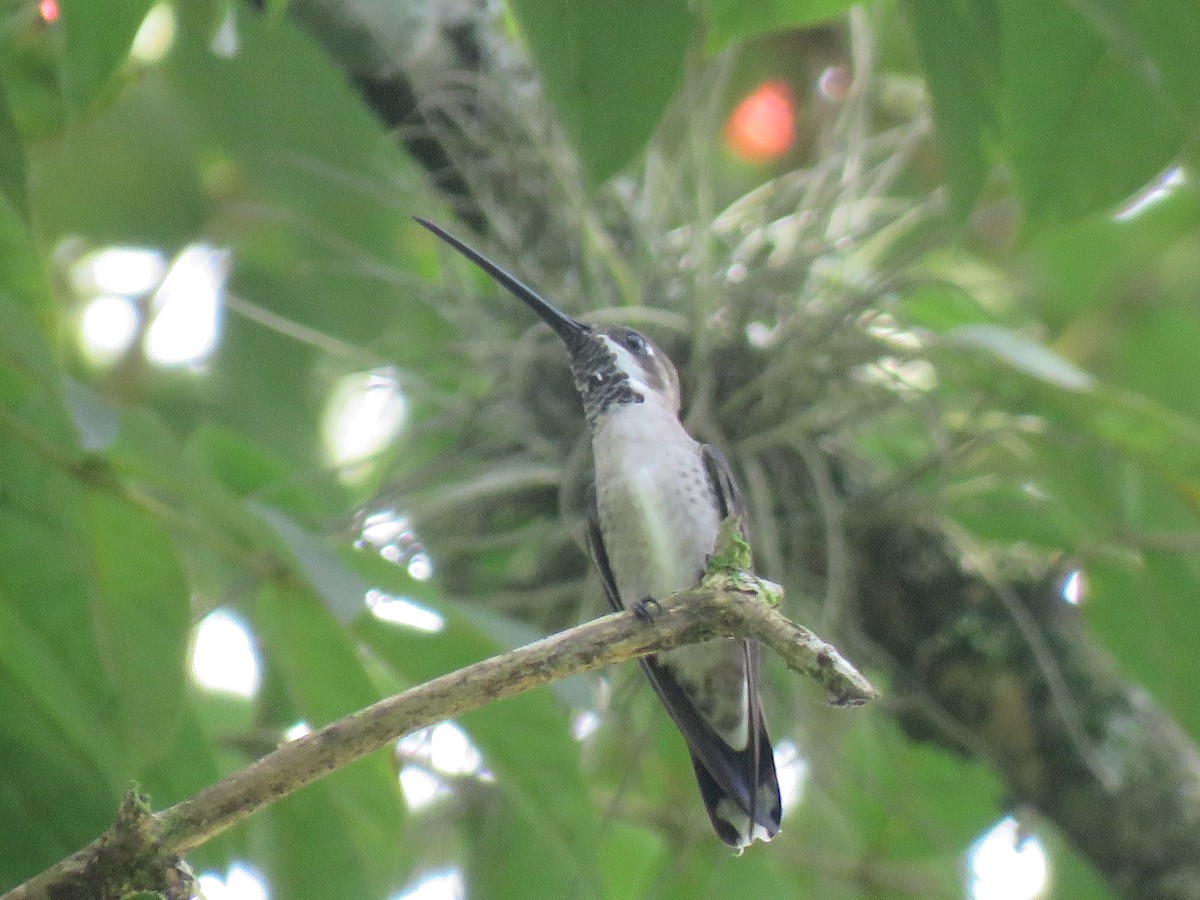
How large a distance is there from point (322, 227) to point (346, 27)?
52 cm

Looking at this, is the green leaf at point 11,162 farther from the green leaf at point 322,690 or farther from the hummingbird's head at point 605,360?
the hummingbird's head at point 605,360

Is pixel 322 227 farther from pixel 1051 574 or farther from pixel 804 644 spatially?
pixel 804 644

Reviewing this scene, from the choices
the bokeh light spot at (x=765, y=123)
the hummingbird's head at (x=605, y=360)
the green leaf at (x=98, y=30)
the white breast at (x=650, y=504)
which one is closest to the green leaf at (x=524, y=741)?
the white breast at (x=650, y=504)

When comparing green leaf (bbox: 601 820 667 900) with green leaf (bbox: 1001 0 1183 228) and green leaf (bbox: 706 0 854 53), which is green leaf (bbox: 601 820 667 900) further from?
green leaf (bbox: 706 0 854 53)

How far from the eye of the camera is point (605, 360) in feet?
7.70

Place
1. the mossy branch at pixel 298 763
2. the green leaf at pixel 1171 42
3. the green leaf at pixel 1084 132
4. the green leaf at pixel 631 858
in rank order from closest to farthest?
the mossy branch at pixel 298 763, the green leaf at pixel 1171 42, the green leaf at pixel 1084 132, the green leaf at pixel 631 858

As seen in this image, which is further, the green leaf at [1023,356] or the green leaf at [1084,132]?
the green leaf at [1023,356]

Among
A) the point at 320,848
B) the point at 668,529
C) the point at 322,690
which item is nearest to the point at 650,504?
the point at 668,529

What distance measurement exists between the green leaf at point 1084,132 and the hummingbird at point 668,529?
639mm

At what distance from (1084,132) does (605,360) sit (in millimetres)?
833

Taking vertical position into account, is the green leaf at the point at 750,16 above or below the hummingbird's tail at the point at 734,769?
above

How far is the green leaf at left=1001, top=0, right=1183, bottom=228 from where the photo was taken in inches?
70.8

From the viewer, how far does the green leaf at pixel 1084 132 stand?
1799 mm

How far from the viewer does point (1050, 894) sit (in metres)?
2.78
